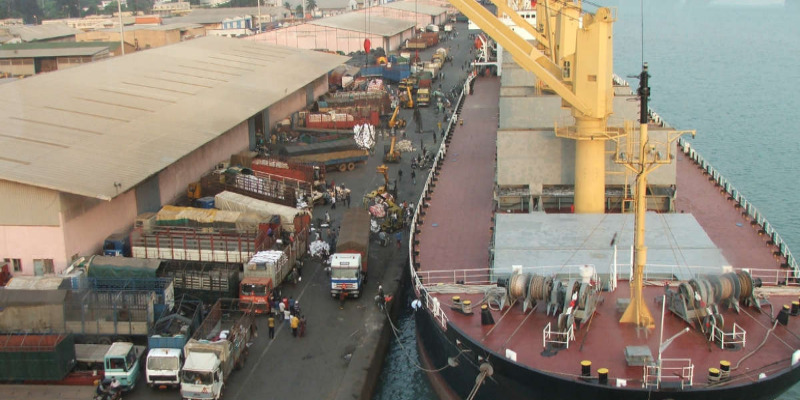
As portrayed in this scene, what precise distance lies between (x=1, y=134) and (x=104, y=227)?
516 centimetres

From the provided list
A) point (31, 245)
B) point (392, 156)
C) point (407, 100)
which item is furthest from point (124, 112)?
point (407, 100)

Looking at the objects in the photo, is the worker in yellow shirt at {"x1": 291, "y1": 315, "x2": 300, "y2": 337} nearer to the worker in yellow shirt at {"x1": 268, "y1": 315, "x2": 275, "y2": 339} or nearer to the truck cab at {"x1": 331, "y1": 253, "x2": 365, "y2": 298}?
the worker in yellow shirt at {"x1": 268, "y1": 315, "x2": 275, "y2": 339}

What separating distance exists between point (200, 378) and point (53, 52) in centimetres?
6163

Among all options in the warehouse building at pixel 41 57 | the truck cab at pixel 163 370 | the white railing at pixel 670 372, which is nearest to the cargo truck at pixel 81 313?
the truck cab at pixel 163 370

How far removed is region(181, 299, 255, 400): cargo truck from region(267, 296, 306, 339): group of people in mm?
990

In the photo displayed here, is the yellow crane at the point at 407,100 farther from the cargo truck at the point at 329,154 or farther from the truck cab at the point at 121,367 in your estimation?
the truck cab at the point at 121,367

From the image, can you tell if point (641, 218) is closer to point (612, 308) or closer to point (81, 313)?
point (612, 308)

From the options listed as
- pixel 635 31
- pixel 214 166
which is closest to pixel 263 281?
pixel 214 166

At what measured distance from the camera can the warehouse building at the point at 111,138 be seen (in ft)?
84.8

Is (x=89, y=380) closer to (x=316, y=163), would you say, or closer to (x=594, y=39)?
(x=594, y=39)

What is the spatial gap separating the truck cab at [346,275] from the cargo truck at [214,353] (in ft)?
10.6

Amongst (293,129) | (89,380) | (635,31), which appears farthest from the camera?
(635,31)

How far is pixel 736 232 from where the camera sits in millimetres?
24781

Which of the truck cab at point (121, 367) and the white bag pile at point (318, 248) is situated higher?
the white bag pile at point (318, 248)
